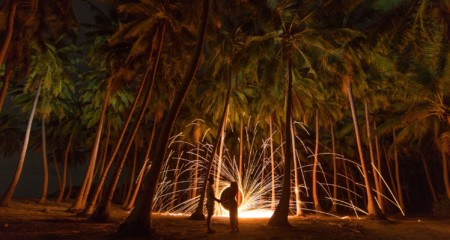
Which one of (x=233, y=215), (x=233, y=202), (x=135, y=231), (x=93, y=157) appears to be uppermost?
(x=93, y=157)

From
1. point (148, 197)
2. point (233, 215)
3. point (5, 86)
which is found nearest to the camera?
point (148, 197)

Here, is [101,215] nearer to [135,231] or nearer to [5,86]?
[135,231]

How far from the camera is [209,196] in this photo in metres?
12.1

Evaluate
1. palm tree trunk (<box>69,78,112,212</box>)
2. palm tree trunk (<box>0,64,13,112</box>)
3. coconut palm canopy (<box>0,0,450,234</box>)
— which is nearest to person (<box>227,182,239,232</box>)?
coconut palm canopy (<box>0,0,450,234</box>)

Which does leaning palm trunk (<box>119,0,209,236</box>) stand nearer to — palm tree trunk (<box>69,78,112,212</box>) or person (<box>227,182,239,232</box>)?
person (<box>227,182,239,232</box>)

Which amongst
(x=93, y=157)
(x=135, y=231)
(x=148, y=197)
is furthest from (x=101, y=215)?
(x=93, y=157)

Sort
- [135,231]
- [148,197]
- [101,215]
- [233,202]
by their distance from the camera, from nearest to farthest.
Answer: [135,231]
[148,197]
[233,202]
[101,215]

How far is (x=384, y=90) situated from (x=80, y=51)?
22.1m

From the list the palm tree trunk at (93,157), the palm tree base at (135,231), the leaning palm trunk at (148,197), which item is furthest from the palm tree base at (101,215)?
the palm tree trunk at (93,157)

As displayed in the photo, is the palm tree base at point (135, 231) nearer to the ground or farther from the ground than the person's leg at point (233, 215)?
nearer to the ground

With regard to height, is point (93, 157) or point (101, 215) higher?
point (93, 157)

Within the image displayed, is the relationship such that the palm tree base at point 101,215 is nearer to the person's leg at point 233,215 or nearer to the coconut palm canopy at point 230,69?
the coconut palm canopy at point 230,69

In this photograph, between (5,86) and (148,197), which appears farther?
(5,86)

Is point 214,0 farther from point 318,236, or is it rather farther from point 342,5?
point 318,236
